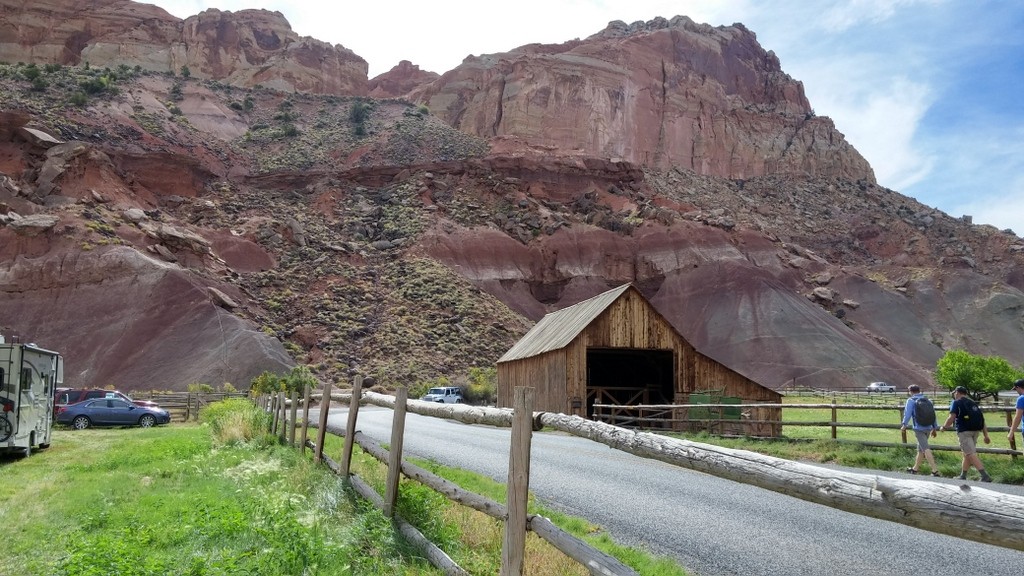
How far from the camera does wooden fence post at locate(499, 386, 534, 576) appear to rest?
489 centimetres

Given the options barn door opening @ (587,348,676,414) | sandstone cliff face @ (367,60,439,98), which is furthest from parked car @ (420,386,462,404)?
sandstone cliff face @ (367,60,439,98)

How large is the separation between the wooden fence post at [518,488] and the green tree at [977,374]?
54.0 meters

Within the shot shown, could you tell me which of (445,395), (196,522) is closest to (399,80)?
(445,395)

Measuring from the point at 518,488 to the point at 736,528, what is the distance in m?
4.23

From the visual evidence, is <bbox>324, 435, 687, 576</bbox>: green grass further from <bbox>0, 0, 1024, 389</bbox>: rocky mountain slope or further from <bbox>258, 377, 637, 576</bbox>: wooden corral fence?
<bbox>0, 0, 1024, 389</bbox>: rocky mountain slope

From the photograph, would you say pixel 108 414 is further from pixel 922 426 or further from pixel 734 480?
pixel 734 480

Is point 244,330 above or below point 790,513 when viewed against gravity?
above

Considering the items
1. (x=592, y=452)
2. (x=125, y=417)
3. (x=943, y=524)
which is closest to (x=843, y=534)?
(x=943, y=524)

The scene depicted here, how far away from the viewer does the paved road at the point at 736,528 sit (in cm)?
665

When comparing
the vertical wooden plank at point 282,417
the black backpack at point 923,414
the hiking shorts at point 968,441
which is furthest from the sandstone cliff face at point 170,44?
the hiking shorts at point 968,441

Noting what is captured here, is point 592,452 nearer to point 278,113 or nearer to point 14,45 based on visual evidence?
point 278,113

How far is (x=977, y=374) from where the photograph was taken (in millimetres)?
50750

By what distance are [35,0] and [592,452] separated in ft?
443

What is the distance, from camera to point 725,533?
26.1 feet
